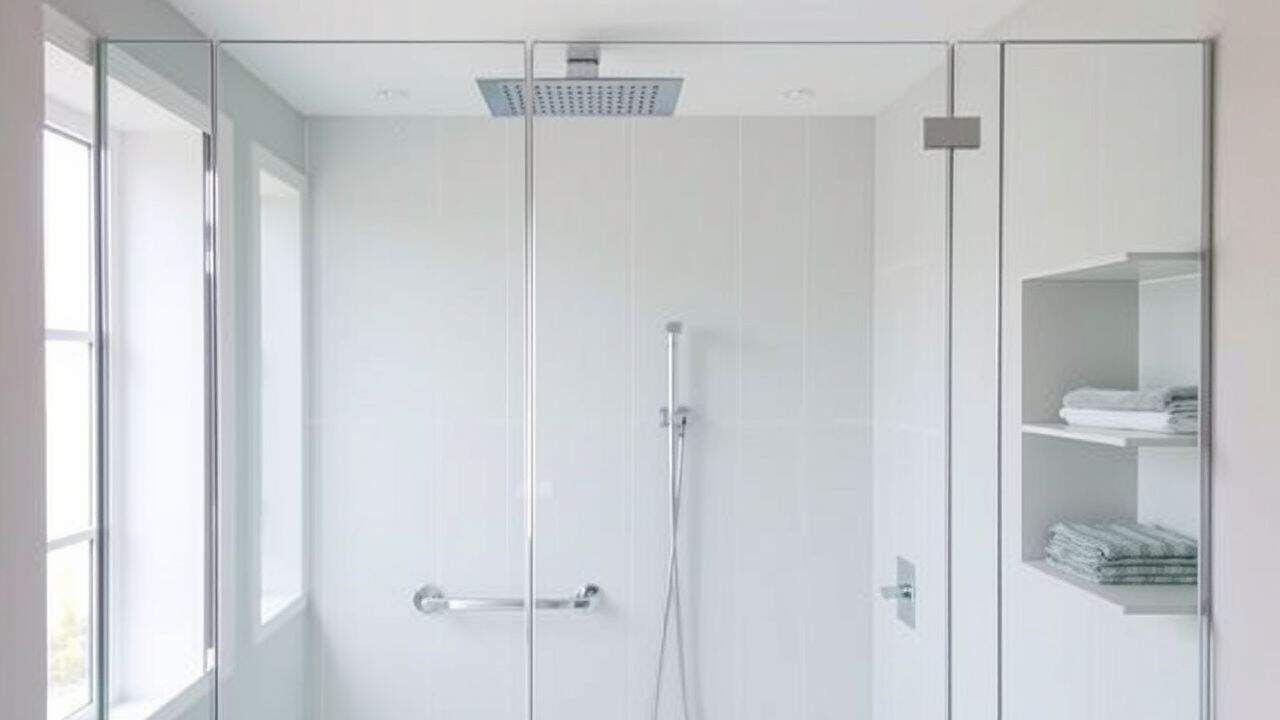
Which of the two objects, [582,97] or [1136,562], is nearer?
[1136,562]

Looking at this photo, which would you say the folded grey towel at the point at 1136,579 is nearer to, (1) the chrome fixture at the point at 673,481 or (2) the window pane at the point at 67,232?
(1) the chrome fixture at the point at 673,481

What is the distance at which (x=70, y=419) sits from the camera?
183 centimetres

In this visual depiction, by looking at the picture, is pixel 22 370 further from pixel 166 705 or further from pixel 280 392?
pixel 166 705

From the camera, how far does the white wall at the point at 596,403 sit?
1811 mm

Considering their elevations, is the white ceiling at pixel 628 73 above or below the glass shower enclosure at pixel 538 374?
above

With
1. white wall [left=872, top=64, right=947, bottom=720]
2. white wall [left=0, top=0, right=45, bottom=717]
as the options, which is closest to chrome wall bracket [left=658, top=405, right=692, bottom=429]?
white wall [left=872, top=64, right=947, bottom=720]

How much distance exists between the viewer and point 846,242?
1.84m

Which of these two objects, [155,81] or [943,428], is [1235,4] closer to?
[943,428]

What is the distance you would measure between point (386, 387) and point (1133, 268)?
1447 mm

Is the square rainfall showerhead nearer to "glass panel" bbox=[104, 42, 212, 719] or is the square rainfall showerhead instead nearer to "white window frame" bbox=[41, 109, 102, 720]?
"glass panel" bbox=[104, 42, 212, 719]

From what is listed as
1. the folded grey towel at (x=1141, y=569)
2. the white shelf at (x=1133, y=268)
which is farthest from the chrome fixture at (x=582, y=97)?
the folded grey towel at (x=1141, y=569)

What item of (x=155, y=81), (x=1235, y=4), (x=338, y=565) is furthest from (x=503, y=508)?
(x=1235, y=4)

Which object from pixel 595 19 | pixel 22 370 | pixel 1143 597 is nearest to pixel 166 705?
pixel 22 370

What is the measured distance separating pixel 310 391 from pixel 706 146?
933mm
